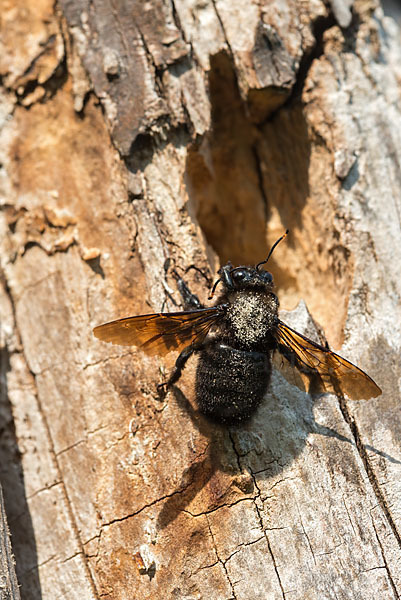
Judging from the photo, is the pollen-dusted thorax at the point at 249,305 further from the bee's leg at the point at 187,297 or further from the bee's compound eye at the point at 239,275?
the bee's leg at the point at 187,297

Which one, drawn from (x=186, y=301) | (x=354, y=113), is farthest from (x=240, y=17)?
(x=186, y=301)

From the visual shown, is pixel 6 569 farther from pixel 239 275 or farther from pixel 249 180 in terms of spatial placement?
pixel 249 180

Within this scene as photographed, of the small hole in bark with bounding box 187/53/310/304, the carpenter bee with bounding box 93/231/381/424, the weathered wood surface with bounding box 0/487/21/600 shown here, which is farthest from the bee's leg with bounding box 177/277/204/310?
the weathered wood surface with bounding box 0/487/21/600

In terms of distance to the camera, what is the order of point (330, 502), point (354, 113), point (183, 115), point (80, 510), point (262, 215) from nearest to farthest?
point (330, 502)
point (80, 510)
point (183, 115)
point (354, 113)
point (262, 215)

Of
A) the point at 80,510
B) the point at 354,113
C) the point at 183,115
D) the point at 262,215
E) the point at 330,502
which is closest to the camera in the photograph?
the point at 330,502

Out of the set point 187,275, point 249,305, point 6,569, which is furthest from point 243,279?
→ point 6,569

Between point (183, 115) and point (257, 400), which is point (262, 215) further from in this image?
point (257, 400)
